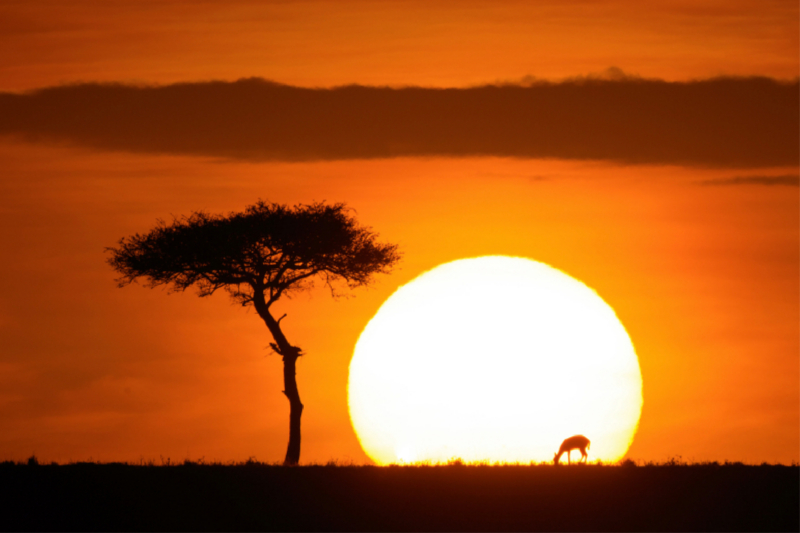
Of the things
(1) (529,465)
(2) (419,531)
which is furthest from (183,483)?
(1) (529,465)

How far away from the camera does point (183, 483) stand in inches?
1241

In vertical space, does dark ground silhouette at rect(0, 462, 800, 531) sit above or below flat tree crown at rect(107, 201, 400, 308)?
below

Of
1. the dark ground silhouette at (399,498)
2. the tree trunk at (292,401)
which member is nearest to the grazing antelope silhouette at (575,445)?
the dark ground silhouette at (399,498)

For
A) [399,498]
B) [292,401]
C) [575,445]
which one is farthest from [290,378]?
[399,498]

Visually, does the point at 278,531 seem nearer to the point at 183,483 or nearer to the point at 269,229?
the point at 183,483

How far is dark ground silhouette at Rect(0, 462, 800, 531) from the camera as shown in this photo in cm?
2777

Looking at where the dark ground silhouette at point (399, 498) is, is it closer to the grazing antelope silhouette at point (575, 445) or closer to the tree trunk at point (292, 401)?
the grazing antelope silhouette at point (575, 445)

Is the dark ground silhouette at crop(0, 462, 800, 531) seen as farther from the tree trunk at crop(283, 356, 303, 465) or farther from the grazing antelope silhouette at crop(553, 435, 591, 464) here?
the tree trunk at crop(283, 356, 303, 465)

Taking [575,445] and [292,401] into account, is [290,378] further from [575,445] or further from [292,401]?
[575,445]

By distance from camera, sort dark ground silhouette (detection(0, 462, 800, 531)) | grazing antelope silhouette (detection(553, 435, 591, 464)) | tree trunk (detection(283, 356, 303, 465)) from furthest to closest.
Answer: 1. tree trunk (detection(283, 356, 303, 465))
2. grazing antelope silhouette (detection(553, 435, 591, 464))
3. dark ground silhouette (detection(0, 462, 800, 531))

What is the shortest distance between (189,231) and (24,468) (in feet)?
51.0

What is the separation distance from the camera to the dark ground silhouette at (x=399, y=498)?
91.1 feet

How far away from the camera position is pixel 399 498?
2998 centimetres

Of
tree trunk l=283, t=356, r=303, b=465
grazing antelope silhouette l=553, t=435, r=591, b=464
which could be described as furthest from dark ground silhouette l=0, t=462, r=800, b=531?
tree trunk l=283, t=356, r=303, b=465
